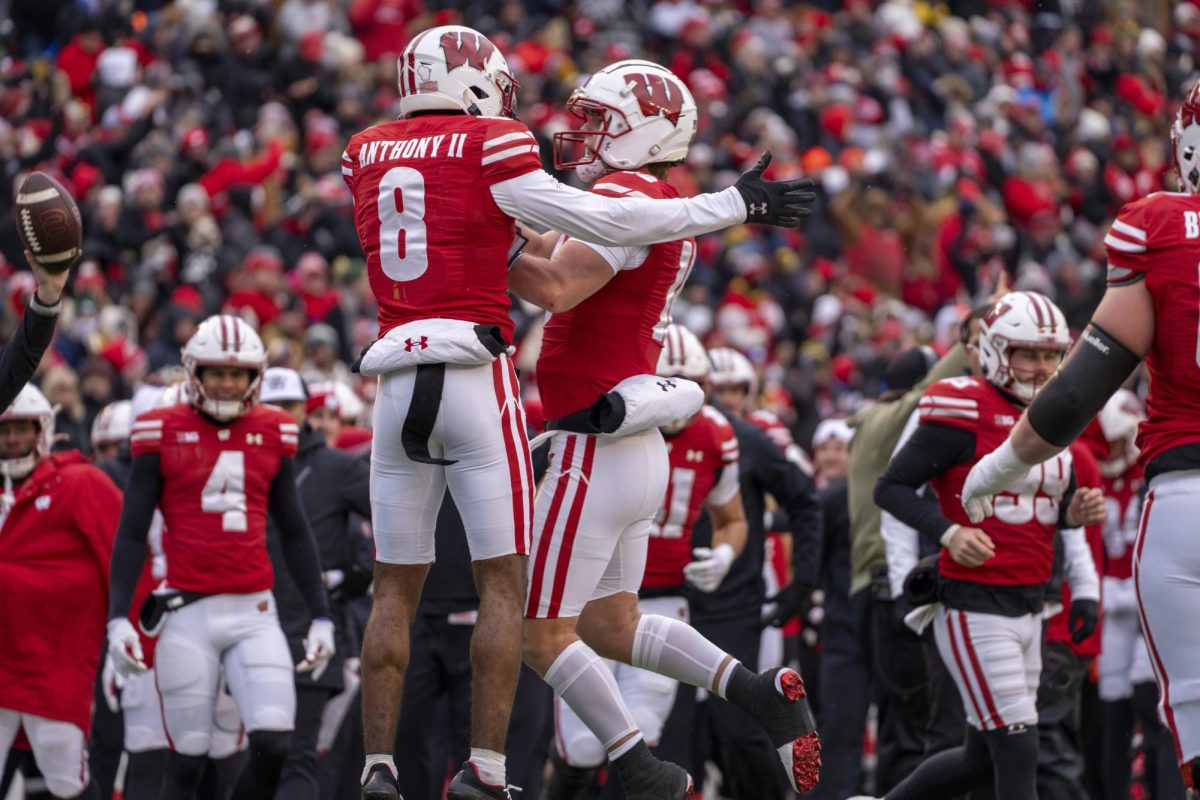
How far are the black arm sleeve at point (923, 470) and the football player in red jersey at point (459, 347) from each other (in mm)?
1788

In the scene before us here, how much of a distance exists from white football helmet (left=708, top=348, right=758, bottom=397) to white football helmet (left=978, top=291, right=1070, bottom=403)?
9.87 ft

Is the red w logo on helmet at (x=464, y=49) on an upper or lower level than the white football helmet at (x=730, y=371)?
upper

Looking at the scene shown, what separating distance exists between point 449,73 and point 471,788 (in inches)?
87.9

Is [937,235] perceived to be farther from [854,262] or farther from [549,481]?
[549,481]

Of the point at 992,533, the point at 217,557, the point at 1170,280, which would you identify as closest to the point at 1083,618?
the point at 992,533

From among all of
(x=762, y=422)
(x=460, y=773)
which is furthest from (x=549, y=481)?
(x=762, y=422)

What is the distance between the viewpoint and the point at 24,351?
631 centimetres

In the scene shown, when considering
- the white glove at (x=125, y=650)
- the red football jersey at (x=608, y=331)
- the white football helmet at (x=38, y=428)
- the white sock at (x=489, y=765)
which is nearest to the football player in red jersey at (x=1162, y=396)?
the red football jersey at (x=608, y=331)

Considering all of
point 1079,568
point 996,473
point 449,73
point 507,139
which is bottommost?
point 1079,568

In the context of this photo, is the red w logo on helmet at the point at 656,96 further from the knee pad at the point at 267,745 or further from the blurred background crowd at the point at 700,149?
the blurred background crowd at the point at 700,149

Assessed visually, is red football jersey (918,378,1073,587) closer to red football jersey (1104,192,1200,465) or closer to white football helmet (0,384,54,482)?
red football jersey (1104,192,1200,465)

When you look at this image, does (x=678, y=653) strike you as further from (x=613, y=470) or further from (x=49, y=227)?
(x=49, y=227)

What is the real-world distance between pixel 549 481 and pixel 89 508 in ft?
9.69

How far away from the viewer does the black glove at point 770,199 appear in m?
6.24
